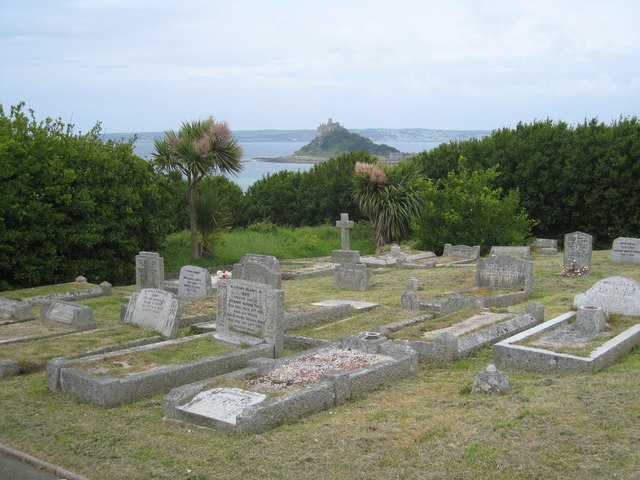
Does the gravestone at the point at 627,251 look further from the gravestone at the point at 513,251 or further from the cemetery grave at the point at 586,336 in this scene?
the cemetery grave at the point at 586,336

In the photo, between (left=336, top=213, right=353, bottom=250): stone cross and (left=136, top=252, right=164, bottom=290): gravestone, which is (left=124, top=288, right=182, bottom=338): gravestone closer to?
(left=136, top=252, right=164, bottom=290): gravestone

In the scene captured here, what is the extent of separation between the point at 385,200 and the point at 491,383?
22.1 metres

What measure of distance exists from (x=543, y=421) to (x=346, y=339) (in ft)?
13.0

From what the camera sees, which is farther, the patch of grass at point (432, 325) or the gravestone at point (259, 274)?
the gravestone at point (259, 274)

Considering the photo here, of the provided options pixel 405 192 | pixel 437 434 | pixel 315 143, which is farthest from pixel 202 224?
pixel 315 143

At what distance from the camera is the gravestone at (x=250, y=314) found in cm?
1028

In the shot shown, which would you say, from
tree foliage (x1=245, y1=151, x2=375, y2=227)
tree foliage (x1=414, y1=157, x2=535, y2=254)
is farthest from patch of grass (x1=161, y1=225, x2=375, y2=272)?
tree foliage (x1=414, y1=157, x2=535, y2=254)

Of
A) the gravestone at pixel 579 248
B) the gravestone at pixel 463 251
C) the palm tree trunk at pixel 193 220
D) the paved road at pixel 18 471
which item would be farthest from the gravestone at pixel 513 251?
the paved road at pixel 18 471

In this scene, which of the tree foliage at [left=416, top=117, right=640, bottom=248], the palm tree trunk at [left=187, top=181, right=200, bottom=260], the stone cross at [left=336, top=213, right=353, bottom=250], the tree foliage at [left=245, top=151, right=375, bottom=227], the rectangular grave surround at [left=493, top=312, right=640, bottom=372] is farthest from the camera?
the tree foliage at [left=245, top=151, right=375, bottom=227]

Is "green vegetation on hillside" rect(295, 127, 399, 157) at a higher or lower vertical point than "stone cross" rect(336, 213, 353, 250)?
higher

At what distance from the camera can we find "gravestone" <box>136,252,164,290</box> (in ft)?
54.1

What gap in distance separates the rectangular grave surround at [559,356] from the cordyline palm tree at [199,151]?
1591 centimetres

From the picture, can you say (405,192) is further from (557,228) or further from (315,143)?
(315,143)

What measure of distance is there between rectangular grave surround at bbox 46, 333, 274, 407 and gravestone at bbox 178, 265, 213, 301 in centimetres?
534
